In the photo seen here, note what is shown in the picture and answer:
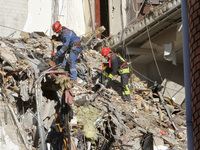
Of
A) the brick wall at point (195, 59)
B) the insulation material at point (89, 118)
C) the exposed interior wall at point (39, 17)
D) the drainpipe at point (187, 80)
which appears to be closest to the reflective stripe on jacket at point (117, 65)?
the insulation material at point (89, 118)

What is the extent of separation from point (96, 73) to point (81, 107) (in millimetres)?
2560

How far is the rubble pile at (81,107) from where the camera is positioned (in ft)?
29.6

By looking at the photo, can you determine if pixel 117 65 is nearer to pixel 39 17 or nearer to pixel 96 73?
pixel 96 73

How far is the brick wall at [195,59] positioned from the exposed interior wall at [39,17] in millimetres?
12471

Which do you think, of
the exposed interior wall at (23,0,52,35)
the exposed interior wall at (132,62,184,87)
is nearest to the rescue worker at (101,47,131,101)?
the exposed interior wall at (132,62,184,87)

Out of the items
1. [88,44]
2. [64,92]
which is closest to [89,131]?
[64,92]

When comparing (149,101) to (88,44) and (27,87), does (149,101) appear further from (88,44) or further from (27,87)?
(27,87)

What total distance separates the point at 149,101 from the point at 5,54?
738cm

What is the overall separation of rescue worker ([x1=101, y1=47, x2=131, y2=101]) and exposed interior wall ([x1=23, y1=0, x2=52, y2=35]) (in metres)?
3.76

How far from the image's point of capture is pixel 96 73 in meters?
15.6

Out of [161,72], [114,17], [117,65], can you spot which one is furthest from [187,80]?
[114,17]

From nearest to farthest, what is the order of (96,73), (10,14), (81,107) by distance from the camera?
(81,107), (96,73), (10,14)

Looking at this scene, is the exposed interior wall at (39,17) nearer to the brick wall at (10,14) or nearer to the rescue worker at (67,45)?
the brick wall at (10,14)

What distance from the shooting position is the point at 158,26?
15.2 m
